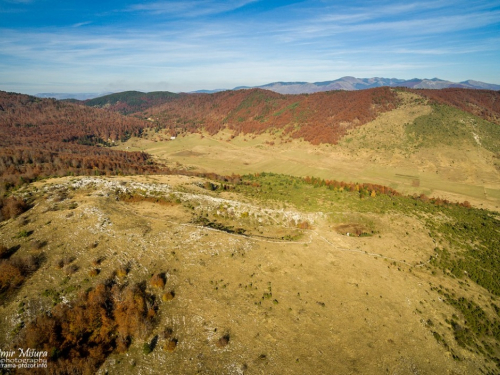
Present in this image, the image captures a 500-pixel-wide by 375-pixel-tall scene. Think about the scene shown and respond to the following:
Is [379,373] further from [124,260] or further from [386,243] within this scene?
[124,260]

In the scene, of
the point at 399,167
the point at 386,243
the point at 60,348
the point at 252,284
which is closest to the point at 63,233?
the point at 60,348

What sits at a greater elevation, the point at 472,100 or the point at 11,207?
the point at 472,100

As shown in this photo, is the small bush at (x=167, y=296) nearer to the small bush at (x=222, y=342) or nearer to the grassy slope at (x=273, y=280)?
the grassy slope at (x=273, y=280)

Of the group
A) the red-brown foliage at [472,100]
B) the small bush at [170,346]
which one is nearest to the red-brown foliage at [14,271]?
the small bush at [170,346]

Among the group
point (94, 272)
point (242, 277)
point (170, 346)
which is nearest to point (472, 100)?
point (242, 277)

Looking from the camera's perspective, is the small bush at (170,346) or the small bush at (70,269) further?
the small bush at (70,269)

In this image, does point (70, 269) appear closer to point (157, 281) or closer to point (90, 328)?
point (90, 328)
